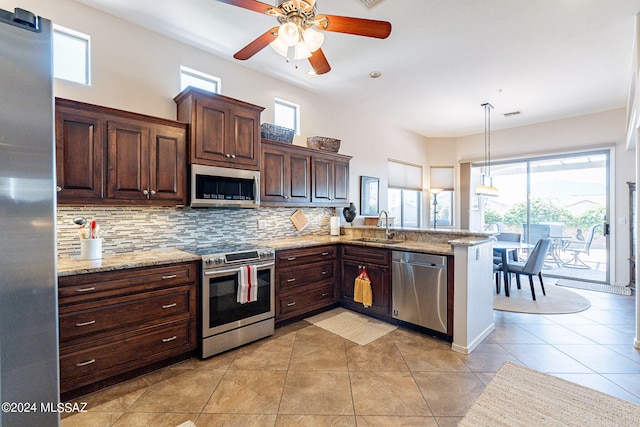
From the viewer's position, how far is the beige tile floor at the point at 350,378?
182cm

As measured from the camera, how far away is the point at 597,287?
4.86 m

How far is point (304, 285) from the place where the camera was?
338 centimetres

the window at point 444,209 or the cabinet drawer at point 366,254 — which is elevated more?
the window at point 444,209

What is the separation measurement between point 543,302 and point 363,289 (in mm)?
2832

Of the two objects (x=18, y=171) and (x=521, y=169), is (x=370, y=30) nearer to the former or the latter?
(x=18, y=171)

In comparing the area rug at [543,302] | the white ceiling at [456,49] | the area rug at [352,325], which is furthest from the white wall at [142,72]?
the area rug at [543,302]

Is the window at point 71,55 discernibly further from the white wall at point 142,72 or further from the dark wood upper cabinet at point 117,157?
the dark wood upper cabinet at point 117,157

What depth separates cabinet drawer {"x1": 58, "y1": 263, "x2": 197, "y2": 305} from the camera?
6.23 ft

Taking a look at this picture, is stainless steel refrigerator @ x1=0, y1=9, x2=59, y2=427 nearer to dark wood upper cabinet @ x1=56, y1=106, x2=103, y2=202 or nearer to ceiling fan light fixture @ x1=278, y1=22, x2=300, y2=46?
ceiling fan light fixture @ x1=278, y1=22, x2=300, y2=46

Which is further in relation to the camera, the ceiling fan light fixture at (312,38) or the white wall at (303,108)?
the white wall at (303,108)

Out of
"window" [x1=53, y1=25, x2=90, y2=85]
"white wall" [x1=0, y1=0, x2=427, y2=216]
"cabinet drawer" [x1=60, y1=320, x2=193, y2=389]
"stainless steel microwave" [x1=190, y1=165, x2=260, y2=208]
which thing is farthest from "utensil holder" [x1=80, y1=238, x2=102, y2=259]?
"window" [x1=53, y1=25, x2=90, y2=85]

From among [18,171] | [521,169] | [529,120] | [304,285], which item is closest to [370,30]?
[18,171]

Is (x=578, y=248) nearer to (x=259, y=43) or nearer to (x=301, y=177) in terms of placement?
(x=301, y=177)

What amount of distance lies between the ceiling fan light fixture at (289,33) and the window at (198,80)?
175 centimetres
